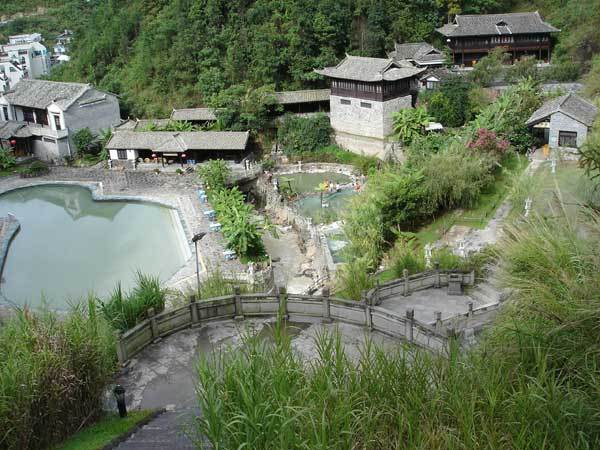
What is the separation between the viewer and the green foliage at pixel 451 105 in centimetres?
2794

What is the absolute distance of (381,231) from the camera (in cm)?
1898

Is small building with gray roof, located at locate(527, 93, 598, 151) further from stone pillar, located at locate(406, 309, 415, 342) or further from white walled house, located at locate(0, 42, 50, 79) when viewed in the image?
white walled house, located at locate(0, 42, 50, 79)

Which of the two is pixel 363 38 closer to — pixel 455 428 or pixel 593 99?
pixel 593 99

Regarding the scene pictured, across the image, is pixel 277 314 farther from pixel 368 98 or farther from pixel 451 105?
pixel 368 98

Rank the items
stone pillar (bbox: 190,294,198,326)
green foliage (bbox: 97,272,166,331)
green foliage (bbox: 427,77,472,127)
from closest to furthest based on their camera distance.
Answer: green foliage (bbox: 97,272,166,331) < stone pillar (bbox: 190,294,198,326) < green foliage (bbox: 427,77,472,127)

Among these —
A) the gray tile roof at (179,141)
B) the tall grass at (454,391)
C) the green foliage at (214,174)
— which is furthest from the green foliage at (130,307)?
the gray tile roof at (179,141)

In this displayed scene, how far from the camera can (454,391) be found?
5.79m

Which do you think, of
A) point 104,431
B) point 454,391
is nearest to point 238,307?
point 104,431

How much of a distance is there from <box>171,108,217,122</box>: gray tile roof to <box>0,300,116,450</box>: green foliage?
22.8m

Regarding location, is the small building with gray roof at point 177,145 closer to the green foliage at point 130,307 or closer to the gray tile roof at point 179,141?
the gray tile roof at point 179,141

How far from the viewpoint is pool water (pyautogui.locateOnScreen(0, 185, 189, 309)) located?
742 inches

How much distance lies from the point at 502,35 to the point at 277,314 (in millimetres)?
26450

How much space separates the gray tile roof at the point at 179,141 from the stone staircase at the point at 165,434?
65.6ft

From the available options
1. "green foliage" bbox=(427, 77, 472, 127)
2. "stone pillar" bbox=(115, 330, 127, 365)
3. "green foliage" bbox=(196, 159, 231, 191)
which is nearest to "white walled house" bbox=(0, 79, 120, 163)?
"green foliage" bbox=(196, 159, 231, 191)
